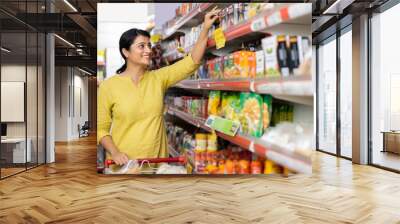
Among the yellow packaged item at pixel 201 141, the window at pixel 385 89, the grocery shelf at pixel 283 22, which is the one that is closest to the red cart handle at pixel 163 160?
the yellow packaged item at pixel 201 141

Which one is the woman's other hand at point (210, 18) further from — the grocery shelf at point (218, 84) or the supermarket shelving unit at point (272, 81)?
the grocery shelf at point (218, 84)

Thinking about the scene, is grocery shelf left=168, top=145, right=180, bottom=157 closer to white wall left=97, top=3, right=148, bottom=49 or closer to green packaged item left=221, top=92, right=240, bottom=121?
green packaged item left=221, top=92, right=240, bottom=121

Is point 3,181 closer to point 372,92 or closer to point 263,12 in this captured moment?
point 263,12

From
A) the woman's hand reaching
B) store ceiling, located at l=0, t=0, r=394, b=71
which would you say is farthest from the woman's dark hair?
store ceiling, located at l=0, t=0, r=394, b=71

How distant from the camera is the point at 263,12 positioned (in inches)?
131

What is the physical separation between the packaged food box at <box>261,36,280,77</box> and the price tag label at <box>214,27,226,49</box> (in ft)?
1.18

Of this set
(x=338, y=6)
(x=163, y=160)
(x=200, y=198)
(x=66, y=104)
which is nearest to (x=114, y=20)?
(x=163, y=160)

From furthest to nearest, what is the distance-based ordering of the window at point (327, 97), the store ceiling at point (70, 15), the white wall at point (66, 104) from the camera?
1. the white wall at point (66, 104)
2. the window at point (327, 97)
3. the store ceiling at point (70, 15)

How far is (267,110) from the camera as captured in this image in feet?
11.3

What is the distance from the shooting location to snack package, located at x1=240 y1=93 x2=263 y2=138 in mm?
3430

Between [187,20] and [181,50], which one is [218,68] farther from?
[187,20]

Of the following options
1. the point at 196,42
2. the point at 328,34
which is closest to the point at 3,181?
the point at 196,42

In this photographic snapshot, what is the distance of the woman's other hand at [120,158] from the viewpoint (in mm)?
3805

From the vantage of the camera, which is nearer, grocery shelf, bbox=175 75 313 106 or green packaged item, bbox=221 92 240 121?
grocery shelf, bbox=175 75 313 106
